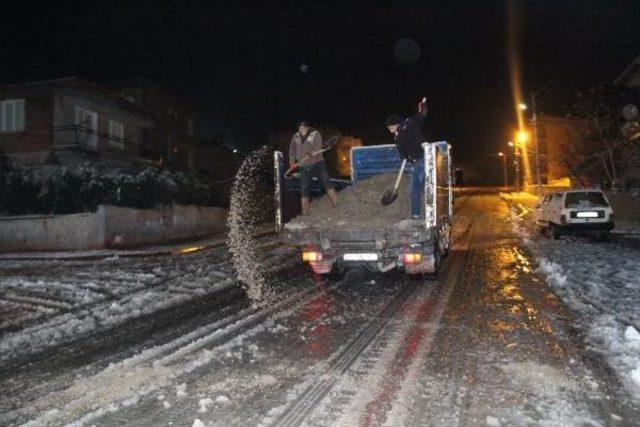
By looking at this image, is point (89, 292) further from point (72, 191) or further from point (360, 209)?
point (72, 191)

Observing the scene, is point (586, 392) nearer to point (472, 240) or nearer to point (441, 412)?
point (441, 412)

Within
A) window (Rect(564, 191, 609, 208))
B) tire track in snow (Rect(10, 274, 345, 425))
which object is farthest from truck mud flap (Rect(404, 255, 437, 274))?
window (Rect(564, 191, 609, 208))

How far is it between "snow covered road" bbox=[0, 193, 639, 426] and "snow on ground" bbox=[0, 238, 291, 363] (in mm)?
1108

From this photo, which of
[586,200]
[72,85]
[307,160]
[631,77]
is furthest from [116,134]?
[631,77]

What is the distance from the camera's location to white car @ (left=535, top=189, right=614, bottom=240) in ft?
52.2

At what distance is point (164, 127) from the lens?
36188mm

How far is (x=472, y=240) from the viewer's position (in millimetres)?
16844

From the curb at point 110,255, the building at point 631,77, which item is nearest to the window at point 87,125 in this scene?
the curb at point 110,255

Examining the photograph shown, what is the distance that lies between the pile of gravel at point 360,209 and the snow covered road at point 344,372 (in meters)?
1.47

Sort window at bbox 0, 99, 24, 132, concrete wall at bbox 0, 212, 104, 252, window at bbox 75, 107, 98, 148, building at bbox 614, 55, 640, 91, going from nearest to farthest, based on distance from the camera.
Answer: concrete wall at bbox 0, 212, 104, 252 < window at bbox 0, 99, 24, 132 < window at bbox 75, 107, 98, 148 < building at bbox 614, 55, 640, 91

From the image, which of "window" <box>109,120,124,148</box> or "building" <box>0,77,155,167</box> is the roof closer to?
"building" <box>0,77,155,167</box>

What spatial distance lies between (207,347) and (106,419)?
1.85m

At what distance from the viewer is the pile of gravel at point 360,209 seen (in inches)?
352

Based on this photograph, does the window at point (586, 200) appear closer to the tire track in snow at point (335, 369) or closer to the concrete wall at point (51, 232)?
the tire track in snow at point (335, 369)
